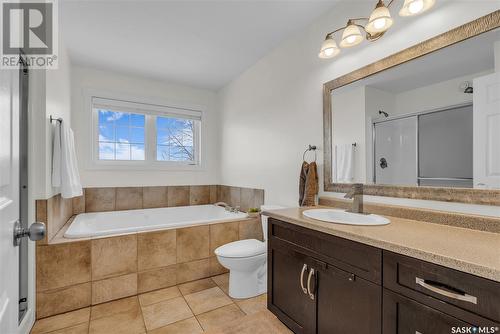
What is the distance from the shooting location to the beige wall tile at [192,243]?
236cm

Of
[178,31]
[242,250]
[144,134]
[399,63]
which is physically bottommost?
[242,250]

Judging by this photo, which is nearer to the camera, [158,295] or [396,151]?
[396,151]

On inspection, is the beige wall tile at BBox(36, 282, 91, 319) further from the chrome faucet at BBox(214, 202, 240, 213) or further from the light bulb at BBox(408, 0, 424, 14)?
the light bulb at BBox(408, 0, 424, 14)

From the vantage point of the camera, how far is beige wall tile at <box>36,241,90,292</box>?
1.83m

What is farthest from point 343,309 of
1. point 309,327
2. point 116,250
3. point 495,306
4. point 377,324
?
point 116,250

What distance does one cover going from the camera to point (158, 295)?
215 cm

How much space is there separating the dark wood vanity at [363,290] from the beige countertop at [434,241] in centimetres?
3

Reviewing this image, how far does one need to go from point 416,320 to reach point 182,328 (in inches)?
57.7

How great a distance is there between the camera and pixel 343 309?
3.88 feet

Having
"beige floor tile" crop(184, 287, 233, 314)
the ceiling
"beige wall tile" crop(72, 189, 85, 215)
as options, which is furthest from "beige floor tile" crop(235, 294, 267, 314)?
the ceiling

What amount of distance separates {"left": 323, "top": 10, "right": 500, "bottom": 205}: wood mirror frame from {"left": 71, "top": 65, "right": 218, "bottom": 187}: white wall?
2197 millimetres

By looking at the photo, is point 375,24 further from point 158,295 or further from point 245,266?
point 158,295

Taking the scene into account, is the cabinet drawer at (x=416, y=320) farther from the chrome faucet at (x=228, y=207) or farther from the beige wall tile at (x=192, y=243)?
the chrome faucet at (x=228, y=207)

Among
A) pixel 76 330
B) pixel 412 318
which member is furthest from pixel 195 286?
pixel 412 318
